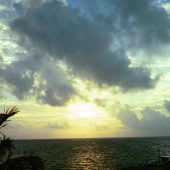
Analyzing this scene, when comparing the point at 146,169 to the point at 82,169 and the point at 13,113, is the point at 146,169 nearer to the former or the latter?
the point at 13,113

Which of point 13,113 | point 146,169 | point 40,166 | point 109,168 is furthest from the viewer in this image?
point 109,168

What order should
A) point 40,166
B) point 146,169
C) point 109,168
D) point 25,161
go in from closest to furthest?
point 25,161 < point 40,166 < point 146,169 < point 109,168

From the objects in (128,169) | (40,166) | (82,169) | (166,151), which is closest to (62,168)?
(82,169)

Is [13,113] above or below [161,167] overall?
above

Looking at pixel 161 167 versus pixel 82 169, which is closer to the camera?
pixel 161 167

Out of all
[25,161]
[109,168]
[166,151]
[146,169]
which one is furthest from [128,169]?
[109,168]

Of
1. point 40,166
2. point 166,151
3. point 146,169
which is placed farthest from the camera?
point 166,151

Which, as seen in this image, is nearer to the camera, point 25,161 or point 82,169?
point 25,161

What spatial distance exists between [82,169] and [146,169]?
48296 millimetres

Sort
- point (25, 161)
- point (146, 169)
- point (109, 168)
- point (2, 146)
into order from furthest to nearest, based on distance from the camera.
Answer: point (109, 168), point (146, 169), point (25, 161), point (2, 146)

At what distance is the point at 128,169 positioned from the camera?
154 ft

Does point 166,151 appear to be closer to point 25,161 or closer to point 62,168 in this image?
point 62,168

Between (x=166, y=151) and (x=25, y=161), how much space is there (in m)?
52.5

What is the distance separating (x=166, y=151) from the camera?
2630 inches
